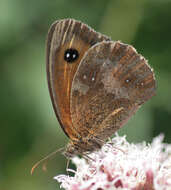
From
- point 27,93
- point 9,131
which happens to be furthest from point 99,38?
point 9,131

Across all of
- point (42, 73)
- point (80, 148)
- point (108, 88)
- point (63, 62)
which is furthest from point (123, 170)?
point (42, 73)

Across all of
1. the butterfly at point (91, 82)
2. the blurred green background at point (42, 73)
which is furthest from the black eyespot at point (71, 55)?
the blurred green background at point (42, 73)

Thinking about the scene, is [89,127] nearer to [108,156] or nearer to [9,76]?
[108,156]

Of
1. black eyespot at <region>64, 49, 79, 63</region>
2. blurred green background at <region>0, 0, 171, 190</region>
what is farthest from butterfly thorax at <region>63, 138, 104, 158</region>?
blurred green background at <region>0, 0, 171, 190</region>

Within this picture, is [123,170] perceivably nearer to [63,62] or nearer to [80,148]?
[80,148]

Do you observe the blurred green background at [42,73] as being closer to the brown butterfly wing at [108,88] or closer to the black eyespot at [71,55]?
the brown butterfly wing at [108,88]

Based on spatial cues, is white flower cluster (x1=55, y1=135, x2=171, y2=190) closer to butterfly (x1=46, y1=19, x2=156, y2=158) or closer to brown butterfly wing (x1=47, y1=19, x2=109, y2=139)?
butterfly (x1=46, y1=19, x2=156, y2=158)

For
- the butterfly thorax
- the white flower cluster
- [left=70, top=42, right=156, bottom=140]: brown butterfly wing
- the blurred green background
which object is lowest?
the white flower cluster
